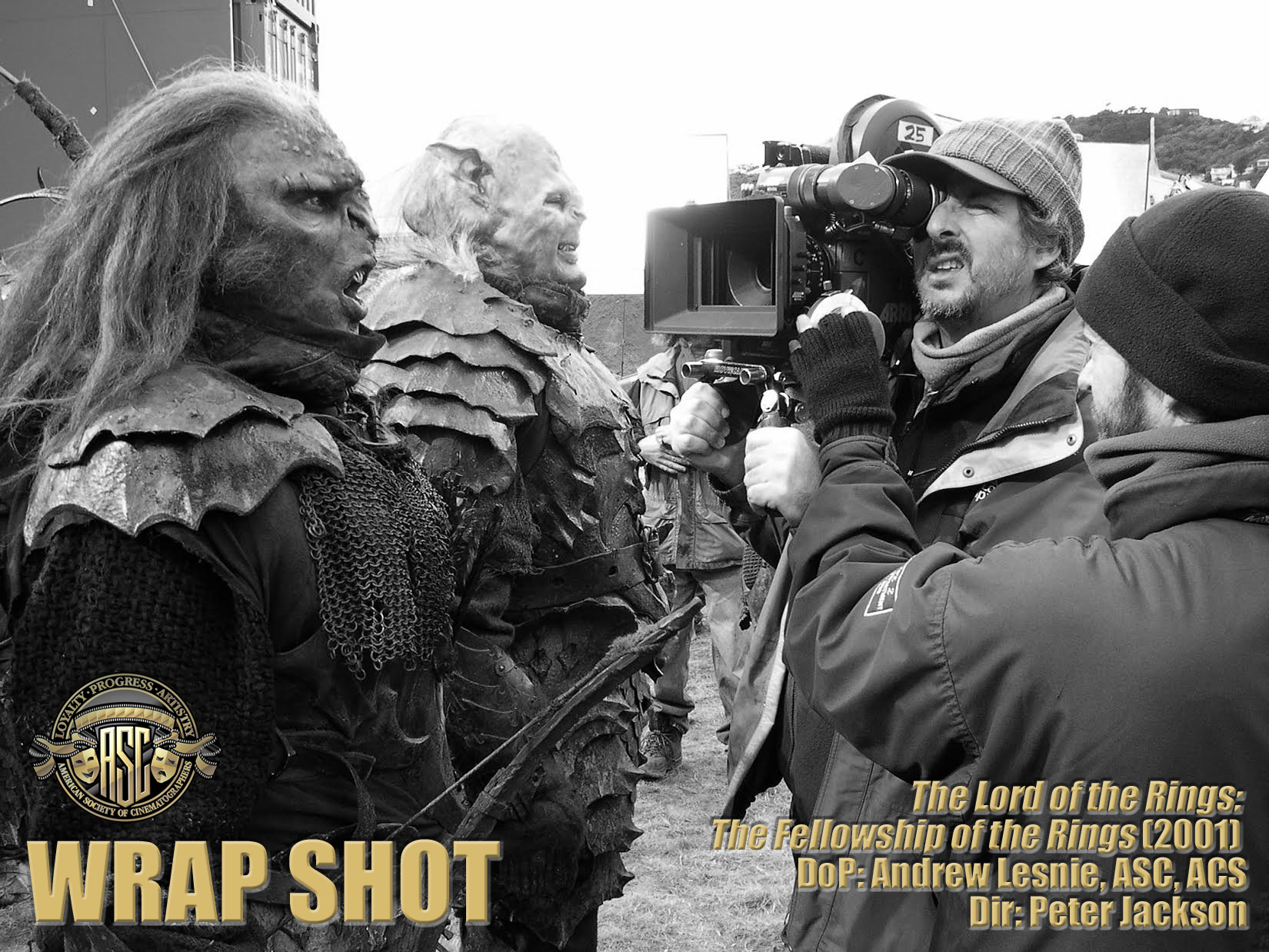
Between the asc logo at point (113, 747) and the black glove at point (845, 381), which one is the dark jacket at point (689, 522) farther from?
the asc logo at point (113, 747)

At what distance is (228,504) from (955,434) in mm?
1286

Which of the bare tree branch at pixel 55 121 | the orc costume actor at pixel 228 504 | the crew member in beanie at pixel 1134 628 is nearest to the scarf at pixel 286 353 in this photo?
the orc costume actor at pixel 228 504

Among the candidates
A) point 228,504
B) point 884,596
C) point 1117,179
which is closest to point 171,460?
point 228,504

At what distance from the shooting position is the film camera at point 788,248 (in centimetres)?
195

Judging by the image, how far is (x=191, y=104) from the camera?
1.54 meters

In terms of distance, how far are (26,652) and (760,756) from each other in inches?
47.3

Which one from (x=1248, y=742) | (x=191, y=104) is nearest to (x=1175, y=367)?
(x=1248, y=742)

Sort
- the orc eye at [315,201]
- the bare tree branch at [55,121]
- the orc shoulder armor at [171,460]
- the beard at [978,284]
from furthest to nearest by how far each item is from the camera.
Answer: the bare tree branch at [55,121] → the beard at [978,284] → the orc eye at [315,201] → the orc shoulder armor at [171,460]

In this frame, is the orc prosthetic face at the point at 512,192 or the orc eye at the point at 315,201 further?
the orc prosthetic face at the point at 512,192

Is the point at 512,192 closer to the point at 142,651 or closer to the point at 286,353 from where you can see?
the point at 286,353

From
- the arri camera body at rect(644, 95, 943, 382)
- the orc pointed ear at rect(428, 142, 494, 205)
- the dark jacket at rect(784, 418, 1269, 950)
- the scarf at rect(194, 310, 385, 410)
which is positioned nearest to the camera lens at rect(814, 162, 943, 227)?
the arri camera body at rect(644, 95, 943, 382)

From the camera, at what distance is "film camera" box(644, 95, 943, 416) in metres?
1.95

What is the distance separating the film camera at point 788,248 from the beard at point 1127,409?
653 mm

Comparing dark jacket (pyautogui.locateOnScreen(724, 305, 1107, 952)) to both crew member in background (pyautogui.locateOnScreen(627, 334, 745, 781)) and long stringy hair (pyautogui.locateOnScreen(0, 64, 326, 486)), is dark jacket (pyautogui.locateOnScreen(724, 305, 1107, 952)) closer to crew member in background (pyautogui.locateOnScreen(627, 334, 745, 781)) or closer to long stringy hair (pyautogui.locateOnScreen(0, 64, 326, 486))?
long stringy hair (pyautogui.locateOnScreen(0, 64, 326, 486))
